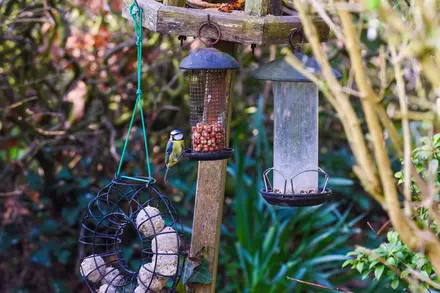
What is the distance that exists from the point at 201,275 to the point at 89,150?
213cm

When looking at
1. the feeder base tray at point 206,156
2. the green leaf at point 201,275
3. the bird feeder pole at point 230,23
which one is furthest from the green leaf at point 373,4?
the green leaf at point 201,275

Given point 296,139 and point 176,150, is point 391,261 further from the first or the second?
point 176,150

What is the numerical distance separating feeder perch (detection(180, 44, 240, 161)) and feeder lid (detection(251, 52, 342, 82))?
12 cm

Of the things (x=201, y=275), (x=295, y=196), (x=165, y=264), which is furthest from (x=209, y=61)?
(x=201, y=275)

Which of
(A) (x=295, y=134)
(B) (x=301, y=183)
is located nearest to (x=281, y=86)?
(A) (x=295, y=134)

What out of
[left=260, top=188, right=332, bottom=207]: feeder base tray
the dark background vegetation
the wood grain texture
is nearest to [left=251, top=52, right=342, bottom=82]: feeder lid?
Answer: the wood grain texture

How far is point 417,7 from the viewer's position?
1250mm

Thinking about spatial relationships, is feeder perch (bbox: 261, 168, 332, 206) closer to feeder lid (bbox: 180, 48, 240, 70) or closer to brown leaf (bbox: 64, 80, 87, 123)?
feeder lid (bbox: 180, 48, 240, 70)

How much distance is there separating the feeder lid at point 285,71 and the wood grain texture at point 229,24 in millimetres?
91

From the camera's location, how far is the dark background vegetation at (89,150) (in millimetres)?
4059

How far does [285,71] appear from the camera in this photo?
2.28 m

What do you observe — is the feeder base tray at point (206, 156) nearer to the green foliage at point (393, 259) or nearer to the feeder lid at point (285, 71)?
the feeder lid at point (285, 71)

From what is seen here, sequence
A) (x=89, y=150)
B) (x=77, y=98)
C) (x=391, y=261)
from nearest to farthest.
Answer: (x=391, y=261) → (x=77, y=98) → (x=89, y=150)

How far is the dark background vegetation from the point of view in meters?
4.06
